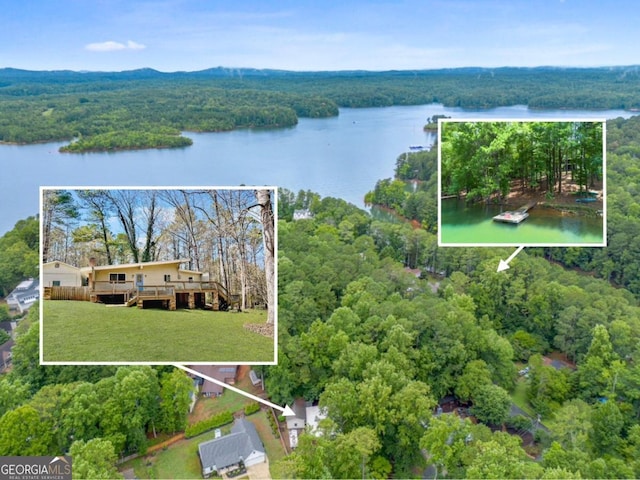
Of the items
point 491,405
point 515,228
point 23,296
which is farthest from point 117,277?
point 23,296

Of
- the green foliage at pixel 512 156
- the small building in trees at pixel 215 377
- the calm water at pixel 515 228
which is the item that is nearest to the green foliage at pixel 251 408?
the small building in trees at pixel 215 377

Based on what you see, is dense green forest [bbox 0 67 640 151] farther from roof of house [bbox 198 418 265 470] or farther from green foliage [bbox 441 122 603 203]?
green foliage [bbox 441 122 603 203]

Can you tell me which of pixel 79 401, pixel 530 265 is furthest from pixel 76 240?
pixel 530 265

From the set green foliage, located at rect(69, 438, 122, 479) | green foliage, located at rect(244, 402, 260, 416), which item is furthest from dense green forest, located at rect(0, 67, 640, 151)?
green foliage, located at rect(69, 438, 122, 479)

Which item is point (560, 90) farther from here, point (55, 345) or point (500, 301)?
point (55, 345)

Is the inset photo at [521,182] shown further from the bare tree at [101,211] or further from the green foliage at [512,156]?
the bare tree at [101,211]

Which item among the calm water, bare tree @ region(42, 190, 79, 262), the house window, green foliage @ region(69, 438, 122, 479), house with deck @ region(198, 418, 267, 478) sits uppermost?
bare tree @ region(42, 190, 79, 262)
